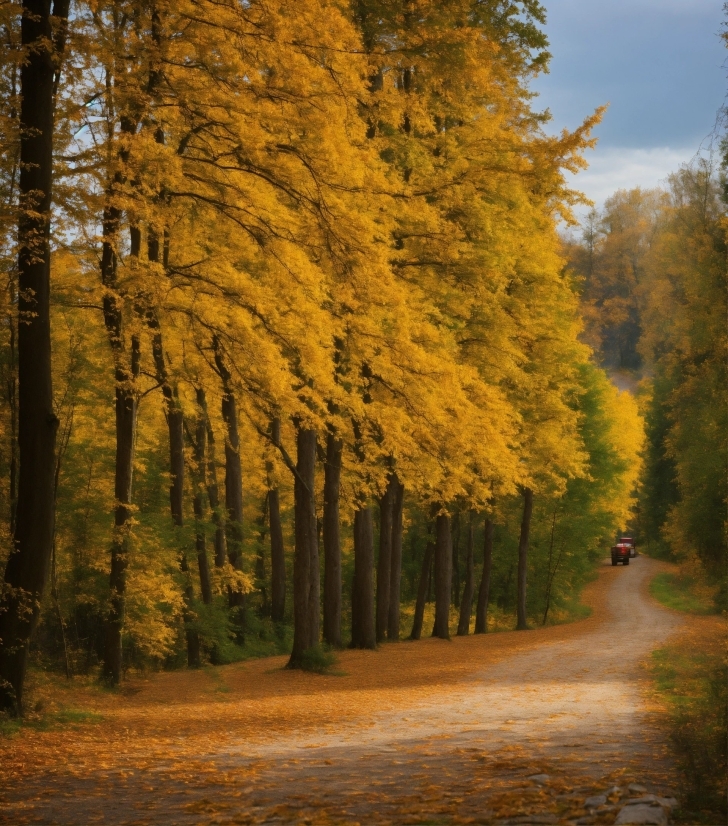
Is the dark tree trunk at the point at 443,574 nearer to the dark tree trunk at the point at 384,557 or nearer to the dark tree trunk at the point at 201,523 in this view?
the dark tree trunk at the point at 384,557

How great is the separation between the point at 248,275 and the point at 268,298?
753 mm

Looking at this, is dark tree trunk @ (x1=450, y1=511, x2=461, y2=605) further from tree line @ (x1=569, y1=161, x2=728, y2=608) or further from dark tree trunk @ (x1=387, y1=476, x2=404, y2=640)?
dark tree trunk @ (x1=387, y1=476, x2=404, y2=640)

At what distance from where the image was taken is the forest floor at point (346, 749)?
6.59 m

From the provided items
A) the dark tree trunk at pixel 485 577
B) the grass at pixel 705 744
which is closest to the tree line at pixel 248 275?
the grass at pixel 705 744

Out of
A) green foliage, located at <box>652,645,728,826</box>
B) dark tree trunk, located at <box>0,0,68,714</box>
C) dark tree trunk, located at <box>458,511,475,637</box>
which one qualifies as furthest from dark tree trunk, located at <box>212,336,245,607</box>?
green foliage, located at <box>652,645,728,826</box>

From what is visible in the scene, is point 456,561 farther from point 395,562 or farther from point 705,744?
point 705,744

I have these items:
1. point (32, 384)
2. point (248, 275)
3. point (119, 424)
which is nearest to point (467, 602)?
point (119, 424)

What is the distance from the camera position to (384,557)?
25500mm

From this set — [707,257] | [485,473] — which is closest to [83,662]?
[485,473]

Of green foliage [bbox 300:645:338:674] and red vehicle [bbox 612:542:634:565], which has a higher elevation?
green foliage [bbox 300:645:338:674]

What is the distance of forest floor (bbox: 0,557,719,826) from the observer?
21.6ft

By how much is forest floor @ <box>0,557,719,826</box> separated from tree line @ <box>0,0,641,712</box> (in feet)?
5.83

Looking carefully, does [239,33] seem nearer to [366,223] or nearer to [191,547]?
[366,223]

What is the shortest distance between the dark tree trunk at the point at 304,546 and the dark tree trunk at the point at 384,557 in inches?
183
